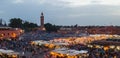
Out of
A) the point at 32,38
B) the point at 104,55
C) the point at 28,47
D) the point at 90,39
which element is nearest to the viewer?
the point at 104,55

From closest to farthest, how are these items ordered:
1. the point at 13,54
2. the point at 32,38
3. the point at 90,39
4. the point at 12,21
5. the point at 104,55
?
the point at 13,54 < the point at 104,55 < the point at 32,38 < the point at 90,39 < the point at 12,21

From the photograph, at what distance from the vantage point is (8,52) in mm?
22781

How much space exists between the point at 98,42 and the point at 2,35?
13001 millimetres

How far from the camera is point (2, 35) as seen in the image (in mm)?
44031

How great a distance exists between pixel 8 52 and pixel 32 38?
1386 centimetres

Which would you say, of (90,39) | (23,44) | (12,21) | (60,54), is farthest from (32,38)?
(12,21)

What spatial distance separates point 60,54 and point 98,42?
17.7 m

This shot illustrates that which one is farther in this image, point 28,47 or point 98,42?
point 98,42

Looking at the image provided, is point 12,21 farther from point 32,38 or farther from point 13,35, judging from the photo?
point 32,38

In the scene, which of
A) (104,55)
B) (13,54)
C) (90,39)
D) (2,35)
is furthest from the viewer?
(2,35)

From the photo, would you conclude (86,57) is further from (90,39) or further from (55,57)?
(90,39)

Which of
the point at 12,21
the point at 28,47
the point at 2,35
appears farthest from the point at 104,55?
the point at 12,21

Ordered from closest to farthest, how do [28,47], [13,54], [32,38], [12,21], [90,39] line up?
[13,54], [28,47], [32,38], [90,39], [12,21]

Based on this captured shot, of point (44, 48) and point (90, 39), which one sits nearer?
point (44, 48)
